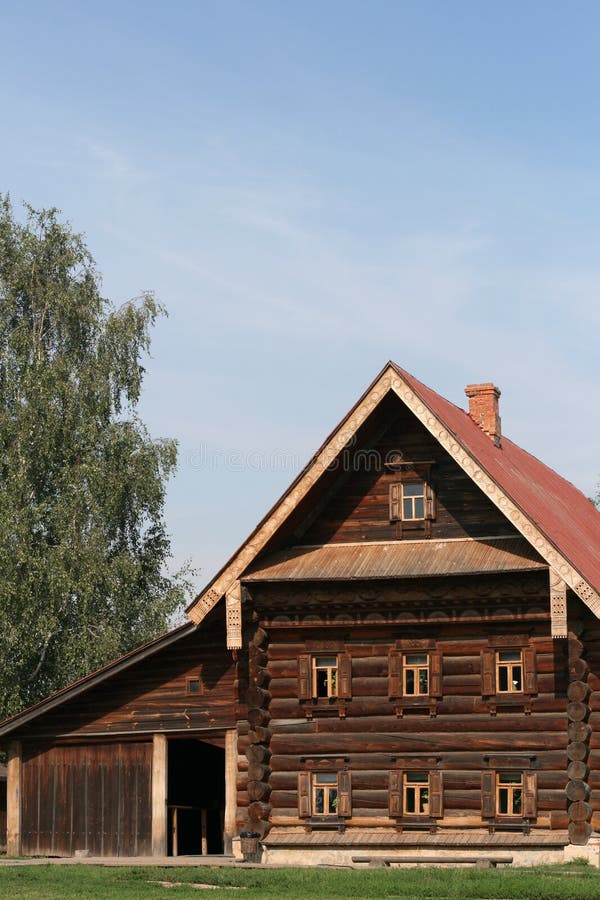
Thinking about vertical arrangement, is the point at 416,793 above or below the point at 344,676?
below

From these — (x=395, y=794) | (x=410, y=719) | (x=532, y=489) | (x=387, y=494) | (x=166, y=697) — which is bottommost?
(x=395, y=794)

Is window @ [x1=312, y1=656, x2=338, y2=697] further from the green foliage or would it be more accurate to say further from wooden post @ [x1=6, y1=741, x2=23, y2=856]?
the green foliage

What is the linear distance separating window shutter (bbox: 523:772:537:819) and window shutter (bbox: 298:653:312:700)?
480 cm

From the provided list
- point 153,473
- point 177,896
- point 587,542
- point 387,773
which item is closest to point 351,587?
point 387,773

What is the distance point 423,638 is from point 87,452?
19816mm

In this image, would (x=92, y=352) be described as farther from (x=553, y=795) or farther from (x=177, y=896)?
(x=177, y=896)

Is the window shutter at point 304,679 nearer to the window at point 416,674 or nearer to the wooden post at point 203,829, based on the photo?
the window at point 416,674

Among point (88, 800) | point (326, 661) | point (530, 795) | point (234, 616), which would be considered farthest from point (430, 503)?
point (88, 800)

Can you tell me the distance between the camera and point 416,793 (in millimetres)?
30719

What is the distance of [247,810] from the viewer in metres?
31.4

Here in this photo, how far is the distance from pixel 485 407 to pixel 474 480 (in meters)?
6.70

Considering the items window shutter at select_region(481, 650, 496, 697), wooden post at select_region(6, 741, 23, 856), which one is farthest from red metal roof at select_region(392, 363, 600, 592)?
wooden post at select_region(6, 741, 23, 856)

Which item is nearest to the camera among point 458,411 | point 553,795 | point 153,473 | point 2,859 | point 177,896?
point 177,896

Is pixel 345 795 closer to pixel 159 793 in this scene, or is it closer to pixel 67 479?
pixel 159 793
